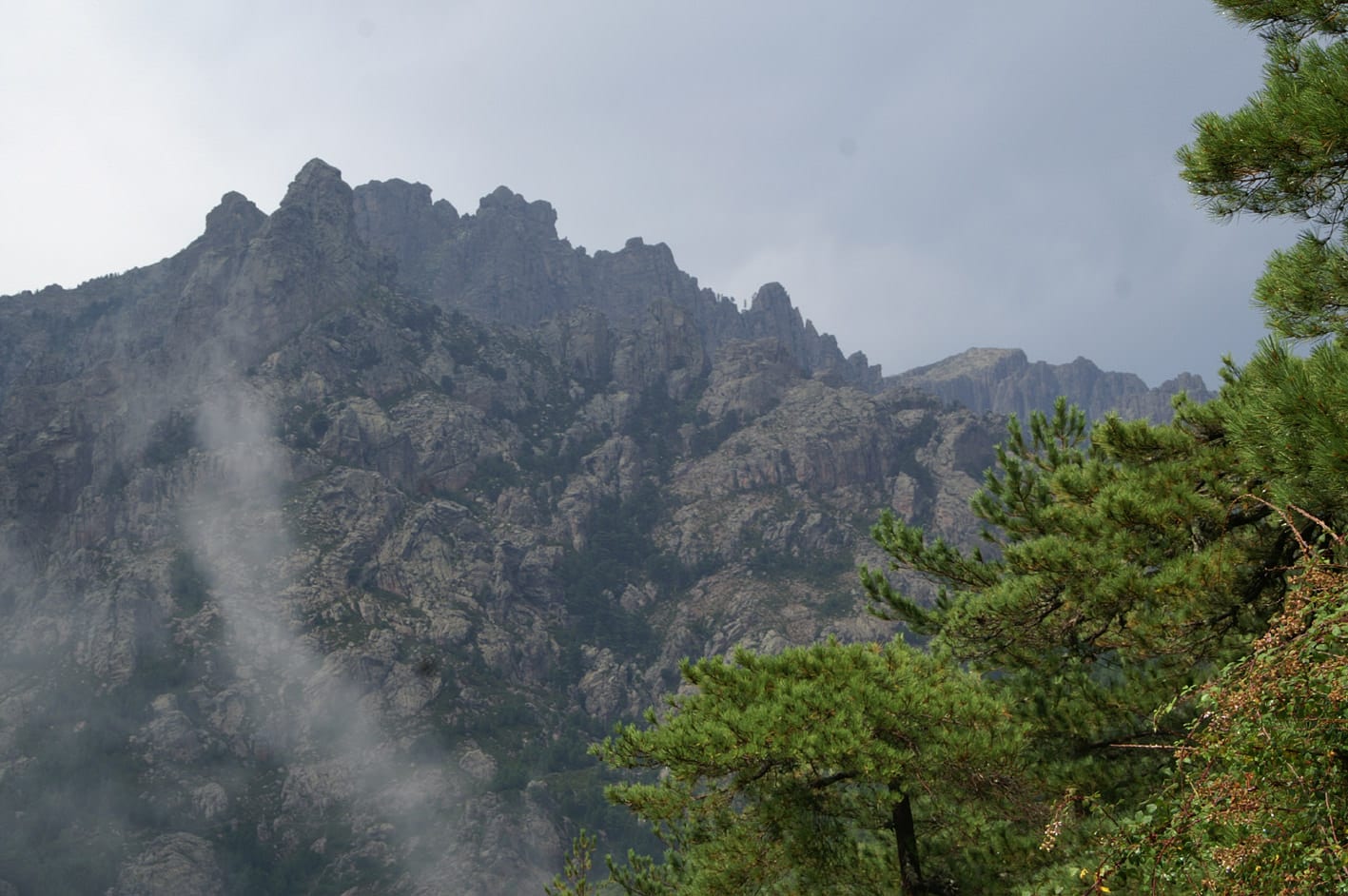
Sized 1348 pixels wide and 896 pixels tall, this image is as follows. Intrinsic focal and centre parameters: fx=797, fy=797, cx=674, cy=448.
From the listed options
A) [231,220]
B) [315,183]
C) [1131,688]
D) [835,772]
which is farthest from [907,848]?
[231,220]

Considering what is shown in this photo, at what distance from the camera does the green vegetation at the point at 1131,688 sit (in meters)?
4.76

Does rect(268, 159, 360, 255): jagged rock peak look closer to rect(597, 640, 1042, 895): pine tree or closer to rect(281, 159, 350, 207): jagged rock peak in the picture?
rect(281, 159, 350, 207): jagged rock peak

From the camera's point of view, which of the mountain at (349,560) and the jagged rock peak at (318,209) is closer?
the mountain at (349,560)

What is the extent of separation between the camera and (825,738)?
27.5 feet

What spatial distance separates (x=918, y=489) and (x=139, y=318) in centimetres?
17841

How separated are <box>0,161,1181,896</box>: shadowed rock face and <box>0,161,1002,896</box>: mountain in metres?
0.48

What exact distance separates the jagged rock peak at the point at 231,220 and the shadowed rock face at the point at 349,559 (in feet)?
2.88

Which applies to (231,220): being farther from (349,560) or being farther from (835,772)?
(835,772)

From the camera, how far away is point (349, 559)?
134m

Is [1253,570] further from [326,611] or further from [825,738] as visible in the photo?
[326,611]

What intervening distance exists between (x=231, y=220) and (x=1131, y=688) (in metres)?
218

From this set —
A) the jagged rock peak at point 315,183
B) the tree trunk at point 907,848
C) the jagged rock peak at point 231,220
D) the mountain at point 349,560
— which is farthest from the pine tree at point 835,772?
the jagged rock peak at point 231,220

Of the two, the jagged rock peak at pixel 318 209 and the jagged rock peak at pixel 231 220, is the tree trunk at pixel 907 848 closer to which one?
the jagged rock peak at pixel 318 209

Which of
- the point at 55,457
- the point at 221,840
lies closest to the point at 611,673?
the point at 221,840
